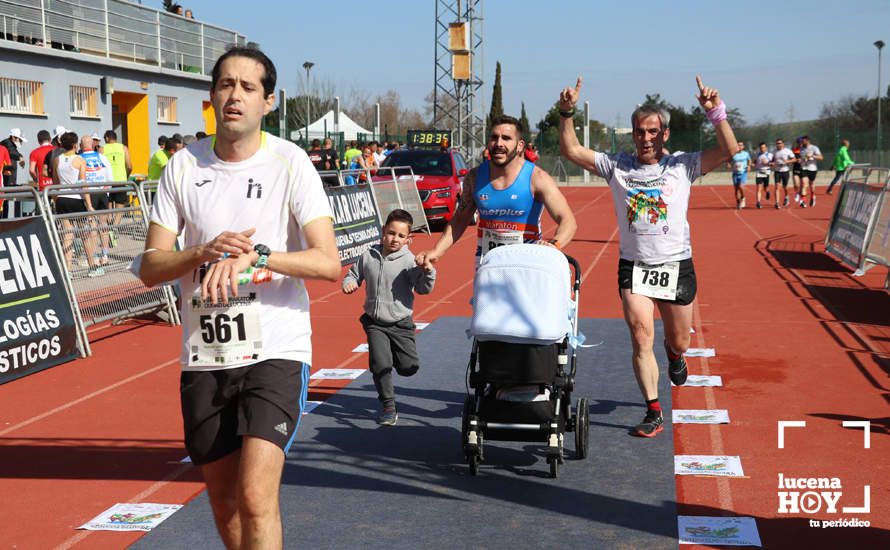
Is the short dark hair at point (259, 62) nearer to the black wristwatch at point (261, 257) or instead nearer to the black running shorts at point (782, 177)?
the black wristwatch at point (261, 257)

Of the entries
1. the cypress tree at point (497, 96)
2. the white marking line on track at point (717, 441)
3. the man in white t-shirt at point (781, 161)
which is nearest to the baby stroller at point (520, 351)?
the white marking line on track at point (717, 441)

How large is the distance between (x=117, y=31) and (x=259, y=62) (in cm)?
2637

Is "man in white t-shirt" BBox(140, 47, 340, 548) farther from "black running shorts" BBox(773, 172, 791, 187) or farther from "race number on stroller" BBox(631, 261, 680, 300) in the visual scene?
"black running shorts" BBox(773, 172, 791, 187)

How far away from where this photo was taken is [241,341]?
376 cm

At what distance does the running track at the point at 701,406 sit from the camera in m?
5.80

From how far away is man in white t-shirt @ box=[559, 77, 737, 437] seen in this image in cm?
719

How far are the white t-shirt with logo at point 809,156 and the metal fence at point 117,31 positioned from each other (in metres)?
17.7

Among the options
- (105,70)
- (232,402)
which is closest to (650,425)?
(232,402)

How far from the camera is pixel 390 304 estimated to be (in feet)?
25.4

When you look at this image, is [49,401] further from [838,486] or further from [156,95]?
[156,95]

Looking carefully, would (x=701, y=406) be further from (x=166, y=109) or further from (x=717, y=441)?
(x=166, y=109)

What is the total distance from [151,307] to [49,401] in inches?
145

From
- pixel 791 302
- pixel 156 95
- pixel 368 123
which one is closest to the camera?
pixel 791 302

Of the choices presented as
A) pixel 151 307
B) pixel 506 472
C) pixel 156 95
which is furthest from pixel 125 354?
pixel 156 95
